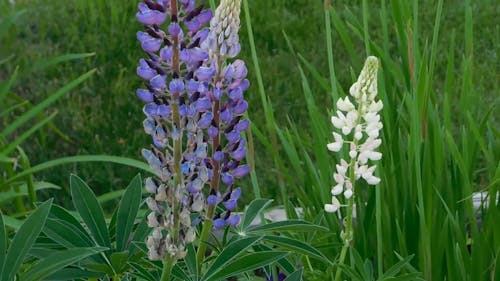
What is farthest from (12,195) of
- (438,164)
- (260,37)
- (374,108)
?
(260,37)

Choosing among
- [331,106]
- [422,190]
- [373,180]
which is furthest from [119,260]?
[331,106]

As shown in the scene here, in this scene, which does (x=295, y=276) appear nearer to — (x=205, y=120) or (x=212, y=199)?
(x=212, y=199)

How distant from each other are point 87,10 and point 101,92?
83cm

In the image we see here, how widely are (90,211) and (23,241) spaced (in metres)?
0.18

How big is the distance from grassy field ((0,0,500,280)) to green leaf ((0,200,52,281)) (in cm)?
81

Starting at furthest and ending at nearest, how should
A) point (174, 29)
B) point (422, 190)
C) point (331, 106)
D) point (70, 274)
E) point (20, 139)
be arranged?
1. point (331, 106)
2. point (20, 139)
3. point (422, 190)
4. point (70, 274)
5. point (174, 29)

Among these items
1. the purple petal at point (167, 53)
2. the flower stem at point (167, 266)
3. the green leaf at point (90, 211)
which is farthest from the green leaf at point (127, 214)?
the purple petal at point (167, 53)

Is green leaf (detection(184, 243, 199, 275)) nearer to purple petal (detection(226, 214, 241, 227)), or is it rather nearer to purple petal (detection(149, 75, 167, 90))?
purple petal (detection(226, 214, 241, 227))

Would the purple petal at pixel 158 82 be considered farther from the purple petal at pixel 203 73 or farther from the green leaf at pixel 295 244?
the green leaf at pixel 295 244

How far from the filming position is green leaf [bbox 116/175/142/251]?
1.51 meters

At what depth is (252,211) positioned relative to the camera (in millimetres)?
1610

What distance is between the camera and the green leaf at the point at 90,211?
1522 mm

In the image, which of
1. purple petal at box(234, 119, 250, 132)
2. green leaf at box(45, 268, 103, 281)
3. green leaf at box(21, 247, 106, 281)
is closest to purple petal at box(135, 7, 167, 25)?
purple petal at box(234, 119, 250, 132)

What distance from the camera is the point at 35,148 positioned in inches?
161
